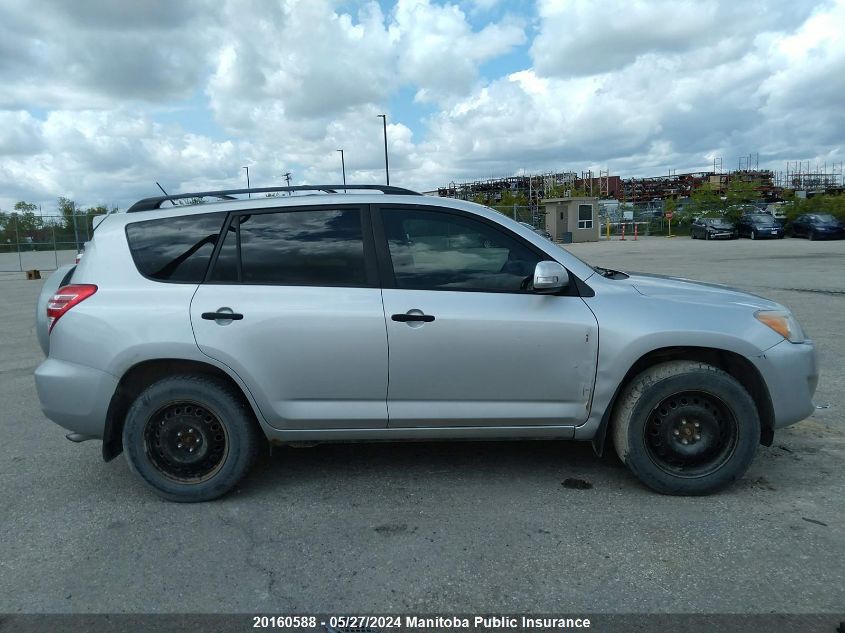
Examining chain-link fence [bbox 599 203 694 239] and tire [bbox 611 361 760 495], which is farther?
chain-link fence [bbox 599 203 694 239]

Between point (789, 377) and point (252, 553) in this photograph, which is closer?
point (252, 553)

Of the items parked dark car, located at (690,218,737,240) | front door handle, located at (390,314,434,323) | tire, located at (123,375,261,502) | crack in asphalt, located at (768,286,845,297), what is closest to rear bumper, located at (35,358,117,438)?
tire, located at (123,375,261,502)

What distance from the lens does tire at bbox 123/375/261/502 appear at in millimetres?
3627

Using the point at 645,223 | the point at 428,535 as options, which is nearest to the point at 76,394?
the point at 428,535

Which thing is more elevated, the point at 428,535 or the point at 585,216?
the point at 585,216

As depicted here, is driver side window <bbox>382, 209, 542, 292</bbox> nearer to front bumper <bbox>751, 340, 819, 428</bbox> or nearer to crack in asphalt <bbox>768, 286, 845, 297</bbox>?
front bumper <bbox>751, 340, 819, 428</bbox>

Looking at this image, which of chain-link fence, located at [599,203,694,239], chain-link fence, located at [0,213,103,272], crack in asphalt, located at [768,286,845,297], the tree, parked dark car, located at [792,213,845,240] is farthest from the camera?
chain-link fence, located at [599,203,694,239]

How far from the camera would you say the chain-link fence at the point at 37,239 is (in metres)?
26.9

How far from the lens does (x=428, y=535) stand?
328cm

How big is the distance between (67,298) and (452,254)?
→ 222 centimetres

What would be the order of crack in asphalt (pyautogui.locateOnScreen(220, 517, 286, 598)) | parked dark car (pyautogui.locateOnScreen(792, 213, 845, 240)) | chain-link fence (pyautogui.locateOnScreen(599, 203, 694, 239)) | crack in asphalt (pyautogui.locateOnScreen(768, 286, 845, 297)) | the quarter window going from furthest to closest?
chain-link fence (pyautogui.locateOnScreen(599, 203, 694, 239)), the quarter window, parked dark car (pyautogui.locateOnScreen(792, 213, 845, 240)), crack in asphalt (pyautogui.locateOnScreen(768, 286, 845, 297)), crack in asphalt (pyautogui.locateOnScreen(220, 517, 286, 598))

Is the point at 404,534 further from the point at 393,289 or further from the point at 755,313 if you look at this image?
the point at 755,313

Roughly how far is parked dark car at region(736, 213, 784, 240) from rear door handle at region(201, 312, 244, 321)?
1518 inches

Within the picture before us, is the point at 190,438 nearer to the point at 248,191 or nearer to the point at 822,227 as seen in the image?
the point at 248,191
